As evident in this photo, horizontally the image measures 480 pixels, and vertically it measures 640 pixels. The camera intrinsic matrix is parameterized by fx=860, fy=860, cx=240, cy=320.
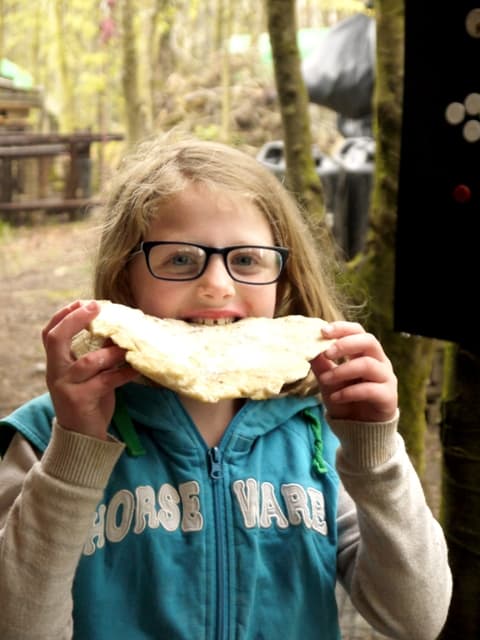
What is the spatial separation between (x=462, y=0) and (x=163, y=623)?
4.25 feet

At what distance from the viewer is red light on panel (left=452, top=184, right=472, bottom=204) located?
1.73 m

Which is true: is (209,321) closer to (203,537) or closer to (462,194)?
(203,537)

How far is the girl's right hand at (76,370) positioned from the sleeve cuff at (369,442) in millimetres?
381

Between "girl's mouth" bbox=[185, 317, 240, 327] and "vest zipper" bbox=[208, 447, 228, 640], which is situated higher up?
"girl's mouth" bbox=[185, 317, 240, 327]

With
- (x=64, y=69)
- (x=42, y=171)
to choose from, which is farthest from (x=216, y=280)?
(x=64, y=69)

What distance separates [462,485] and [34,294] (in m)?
6.54

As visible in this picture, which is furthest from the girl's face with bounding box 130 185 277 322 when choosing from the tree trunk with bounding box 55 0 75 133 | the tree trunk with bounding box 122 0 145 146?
the tree trunk with bounding box 55 0 75 133

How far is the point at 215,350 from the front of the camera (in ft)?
4.58

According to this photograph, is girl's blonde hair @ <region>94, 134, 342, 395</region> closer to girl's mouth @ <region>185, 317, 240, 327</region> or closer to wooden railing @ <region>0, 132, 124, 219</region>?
girl's mouth @ <region>185, 317, 240, 327</region>

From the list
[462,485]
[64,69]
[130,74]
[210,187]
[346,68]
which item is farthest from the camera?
[64,69]

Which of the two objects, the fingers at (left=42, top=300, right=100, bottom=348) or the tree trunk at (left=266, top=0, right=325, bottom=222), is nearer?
the fingers at (left=42, top=300, right=100, bottom=348)

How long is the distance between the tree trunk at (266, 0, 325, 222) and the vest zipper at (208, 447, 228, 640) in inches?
68.1

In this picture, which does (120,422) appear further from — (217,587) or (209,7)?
(209,7)

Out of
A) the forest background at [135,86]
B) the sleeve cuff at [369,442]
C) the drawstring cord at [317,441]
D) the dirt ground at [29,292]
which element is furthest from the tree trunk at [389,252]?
the dirt ground at [29,292]
